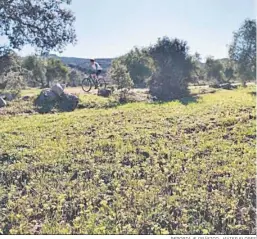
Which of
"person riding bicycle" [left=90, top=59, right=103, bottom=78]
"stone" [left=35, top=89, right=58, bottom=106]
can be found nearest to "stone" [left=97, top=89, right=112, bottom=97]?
"stone" [left=35, top=89, right=58, bottom=106]

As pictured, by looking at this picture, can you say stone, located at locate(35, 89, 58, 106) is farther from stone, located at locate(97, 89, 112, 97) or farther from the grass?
the grass

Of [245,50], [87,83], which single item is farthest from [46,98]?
[245,50]

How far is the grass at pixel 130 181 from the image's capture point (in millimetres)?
3675

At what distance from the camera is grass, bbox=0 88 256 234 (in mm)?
3675

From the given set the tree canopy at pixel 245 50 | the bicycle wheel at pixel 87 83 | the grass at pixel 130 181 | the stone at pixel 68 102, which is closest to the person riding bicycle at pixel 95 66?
the bicycle wheel at pixel 87 83

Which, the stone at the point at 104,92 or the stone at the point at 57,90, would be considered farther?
the stone at the point at 104,92

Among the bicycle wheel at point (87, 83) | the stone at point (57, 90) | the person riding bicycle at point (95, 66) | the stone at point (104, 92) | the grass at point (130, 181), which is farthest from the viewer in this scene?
the stone at point (104, 92)

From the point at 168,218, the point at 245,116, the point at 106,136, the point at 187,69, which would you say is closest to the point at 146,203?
the point at 168,218

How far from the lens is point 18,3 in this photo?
7.81 m

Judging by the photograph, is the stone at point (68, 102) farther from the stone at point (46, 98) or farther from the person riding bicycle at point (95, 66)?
the person riding bicycle at point (95, 66)

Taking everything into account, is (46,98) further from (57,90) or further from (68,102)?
(68,102)

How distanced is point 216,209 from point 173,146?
2.69 meters

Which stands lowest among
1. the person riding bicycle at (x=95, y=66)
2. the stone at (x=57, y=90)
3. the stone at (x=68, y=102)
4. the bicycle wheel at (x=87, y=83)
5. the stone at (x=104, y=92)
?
the stone at (x=68, y=102)

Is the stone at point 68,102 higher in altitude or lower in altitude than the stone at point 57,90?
lower
